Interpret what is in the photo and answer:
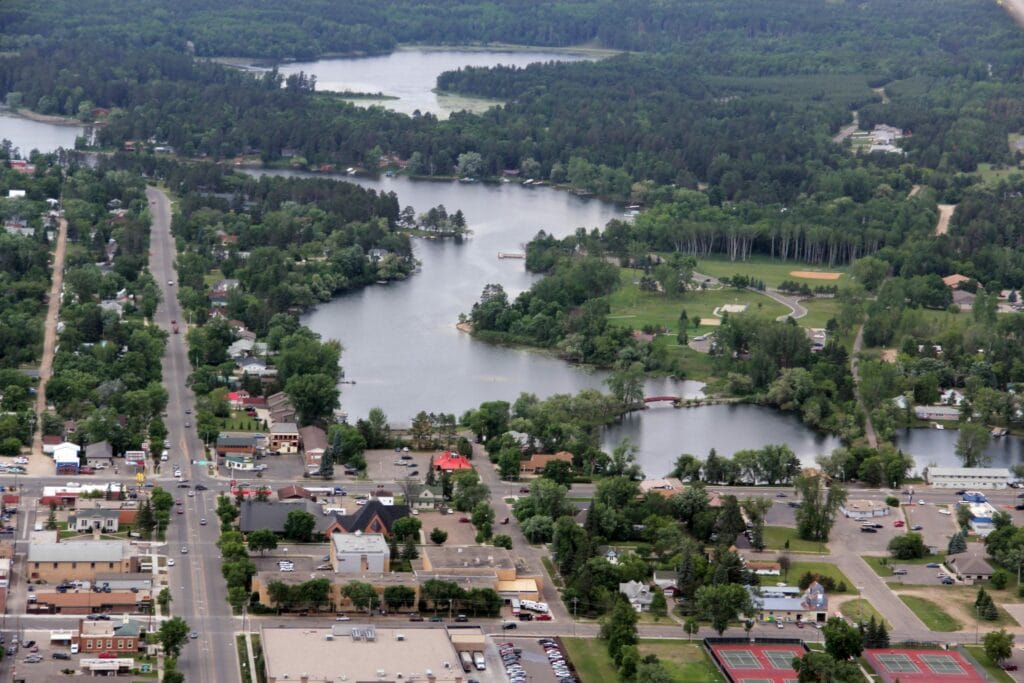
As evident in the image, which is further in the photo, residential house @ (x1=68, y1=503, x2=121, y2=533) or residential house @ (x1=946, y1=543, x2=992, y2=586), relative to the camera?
Answer: residential house @ (x1=946, y1=543, x2=992, y2=586)

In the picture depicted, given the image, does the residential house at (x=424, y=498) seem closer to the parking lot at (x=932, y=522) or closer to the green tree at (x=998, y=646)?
the parking lot at (x=932, y=522)

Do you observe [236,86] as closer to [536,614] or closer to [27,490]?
[27,490]

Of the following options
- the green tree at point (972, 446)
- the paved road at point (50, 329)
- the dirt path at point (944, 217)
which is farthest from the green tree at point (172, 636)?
the dirt path at point (944, 217)

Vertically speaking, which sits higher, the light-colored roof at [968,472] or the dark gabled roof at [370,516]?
the dark gabled roof at [370,516]

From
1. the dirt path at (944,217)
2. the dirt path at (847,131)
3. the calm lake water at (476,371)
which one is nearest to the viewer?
the calm lake water at (476,371)

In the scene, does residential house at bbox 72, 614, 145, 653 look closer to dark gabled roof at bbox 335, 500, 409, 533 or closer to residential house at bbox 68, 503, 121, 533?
residential house at bbox 68, 503, 121, 533

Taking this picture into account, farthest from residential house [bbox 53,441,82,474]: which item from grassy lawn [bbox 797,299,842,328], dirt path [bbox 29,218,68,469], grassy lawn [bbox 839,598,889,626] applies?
grassy lawn [bbox 797,299,842,328]
